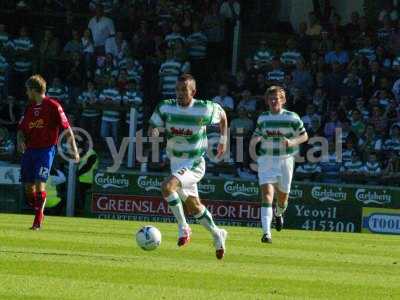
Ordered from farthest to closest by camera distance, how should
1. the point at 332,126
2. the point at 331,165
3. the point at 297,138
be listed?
the point at 332,126
the point at 331,165
the point at 297,138

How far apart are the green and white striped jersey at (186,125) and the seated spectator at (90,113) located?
41.6 feet

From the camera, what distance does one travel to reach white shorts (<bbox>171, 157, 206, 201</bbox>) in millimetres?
14016

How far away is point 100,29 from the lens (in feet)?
95.1

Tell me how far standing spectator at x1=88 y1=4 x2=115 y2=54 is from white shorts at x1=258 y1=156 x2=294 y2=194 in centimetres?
1104

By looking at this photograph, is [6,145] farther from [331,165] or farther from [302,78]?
[331,165]

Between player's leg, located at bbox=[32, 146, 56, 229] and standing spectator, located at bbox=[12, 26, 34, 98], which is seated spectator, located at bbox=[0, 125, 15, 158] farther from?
player's leg, located at bbox=[32, 146, 56, 229]

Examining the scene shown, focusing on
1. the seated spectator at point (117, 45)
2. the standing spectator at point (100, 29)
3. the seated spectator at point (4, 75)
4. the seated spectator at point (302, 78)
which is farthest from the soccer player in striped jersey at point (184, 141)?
the standing spectator at point (100, 29)

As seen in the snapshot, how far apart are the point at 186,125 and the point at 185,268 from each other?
2.40 metres

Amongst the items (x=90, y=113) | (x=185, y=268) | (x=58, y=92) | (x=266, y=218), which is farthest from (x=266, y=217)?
(x=58, y=92)

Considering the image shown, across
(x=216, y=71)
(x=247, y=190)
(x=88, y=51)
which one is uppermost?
(x=88, y=51)

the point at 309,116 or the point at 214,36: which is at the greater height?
the point at 214,36

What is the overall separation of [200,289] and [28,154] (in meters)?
7.43

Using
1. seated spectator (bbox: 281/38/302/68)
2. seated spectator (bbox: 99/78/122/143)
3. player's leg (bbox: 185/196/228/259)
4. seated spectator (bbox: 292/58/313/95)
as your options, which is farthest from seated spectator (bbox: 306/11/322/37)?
player's leg (bbox: 185/196/228/259)

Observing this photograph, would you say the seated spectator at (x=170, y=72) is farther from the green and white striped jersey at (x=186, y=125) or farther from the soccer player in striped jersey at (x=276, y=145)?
the green and white striped jersey at (x=186, y=125)
